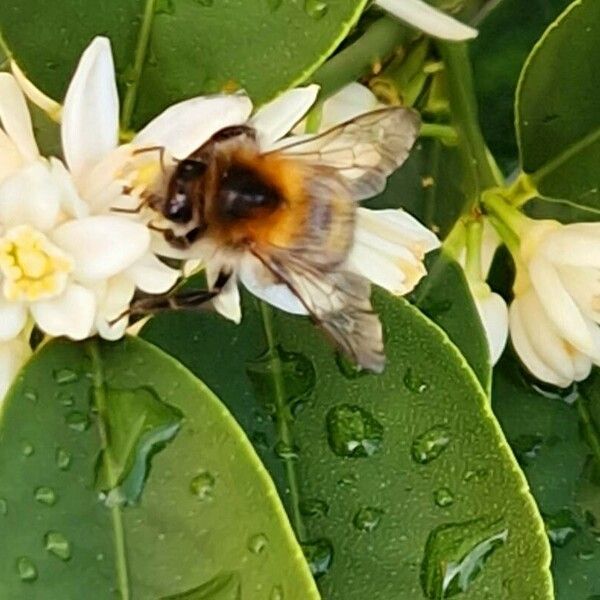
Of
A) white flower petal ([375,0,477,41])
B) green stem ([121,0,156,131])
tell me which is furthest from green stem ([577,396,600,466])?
green stem ([121,0,156,131])

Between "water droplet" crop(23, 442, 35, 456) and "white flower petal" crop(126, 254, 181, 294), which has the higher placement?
"white flower petal" crop(126, 254, 181, 294)

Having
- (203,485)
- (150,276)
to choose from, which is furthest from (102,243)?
(203,485)

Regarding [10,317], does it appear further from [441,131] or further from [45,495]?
[441,131]

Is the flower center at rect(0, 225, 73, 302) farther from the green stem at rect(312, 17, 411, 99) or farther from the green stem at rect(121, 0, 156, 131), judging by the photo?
the green stem at rect(312, 17, 411, 99)

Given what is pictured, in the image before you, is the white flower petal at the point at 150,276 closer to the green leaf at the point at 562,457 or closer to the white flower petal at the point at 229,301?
the white flower petal at the point at 229,301

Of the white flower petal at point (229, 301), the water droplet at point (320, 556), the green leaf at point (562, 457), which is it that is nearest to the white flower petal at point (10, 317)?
the white flower petal at point (229, 301)

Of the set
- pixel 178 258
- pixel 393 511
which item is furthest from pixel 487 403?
pixel 178 258

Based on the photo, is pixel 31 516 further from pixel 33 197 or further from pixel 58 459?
pixel 33 197
